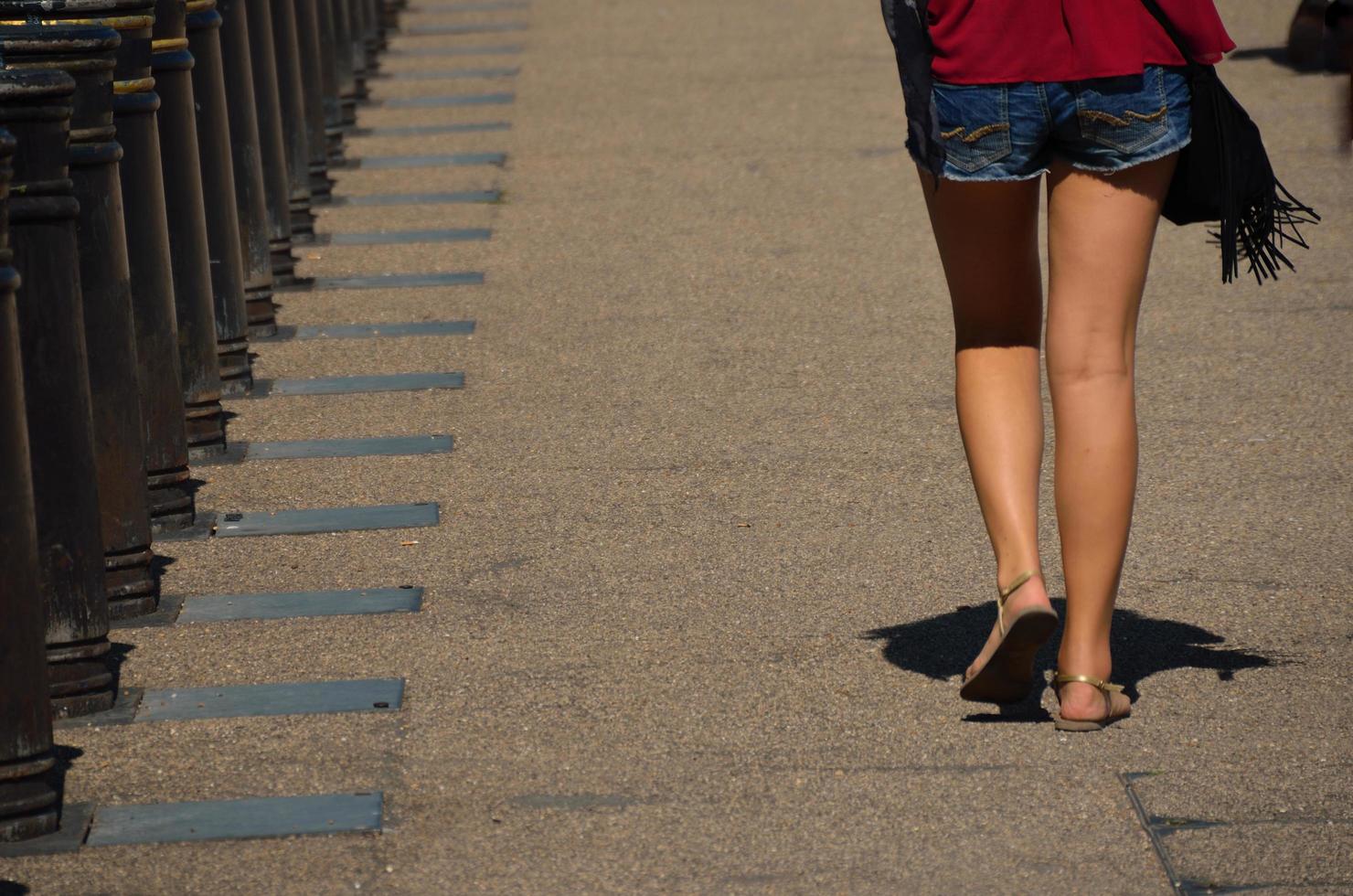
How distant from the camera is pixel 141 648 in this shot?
484 centimetres

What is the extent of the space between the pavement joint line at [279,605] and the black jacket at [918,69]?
5.60 feet

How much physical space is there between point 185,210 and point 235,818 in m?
2.63

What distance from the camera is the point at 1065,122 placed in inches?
160

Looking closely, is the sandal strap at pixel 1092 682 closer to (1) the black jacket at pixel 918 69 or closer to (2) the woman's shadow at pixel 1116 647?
(2) the woman's shadow at pixel 1116 647

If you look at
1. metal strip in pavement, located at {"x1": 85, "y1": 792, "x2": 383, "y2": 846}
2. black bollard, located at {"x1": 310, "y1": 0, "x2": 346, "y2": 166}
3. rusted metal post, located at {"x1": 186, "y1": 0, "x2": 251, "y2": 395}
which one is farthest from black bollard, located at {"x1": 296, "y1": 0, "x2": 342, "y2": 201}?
metal strip in pavement, located at {"x1": 85, "y1": 792, "x2": 383, "y2": 846}

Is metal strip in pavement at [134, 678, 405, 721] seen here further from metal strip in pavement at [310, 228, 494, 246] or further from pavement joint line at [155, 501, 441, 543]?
metal strip in pavement at [310, 228, 494, 246]

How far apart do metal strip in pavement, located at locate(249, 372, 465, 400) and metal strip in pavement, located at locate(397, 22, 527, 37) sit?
905 cm

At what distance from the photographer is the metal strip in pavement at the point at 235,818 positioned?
385 centimetres

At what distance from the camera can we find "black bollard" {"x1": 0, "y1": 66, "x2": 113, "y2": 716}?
4254mm

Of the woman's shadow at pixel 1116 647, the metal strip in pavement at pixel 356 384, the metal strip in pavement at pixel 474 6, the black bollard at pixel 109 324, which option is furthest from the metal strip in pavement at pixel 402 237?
the metal strip in pavement at pixel 474 6

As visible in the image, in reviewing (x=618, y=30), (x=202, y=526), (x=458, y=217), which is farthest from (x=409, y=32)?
(x=202, y=526)

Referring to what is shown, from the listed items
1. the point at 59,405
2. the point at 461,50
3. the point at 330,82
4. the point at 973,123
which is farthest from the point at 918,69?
the point at 461,50

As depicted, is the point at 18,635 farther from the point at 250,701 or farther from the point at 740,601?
the point at 740,601

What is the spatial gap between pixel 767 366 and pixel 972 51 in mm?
3183
